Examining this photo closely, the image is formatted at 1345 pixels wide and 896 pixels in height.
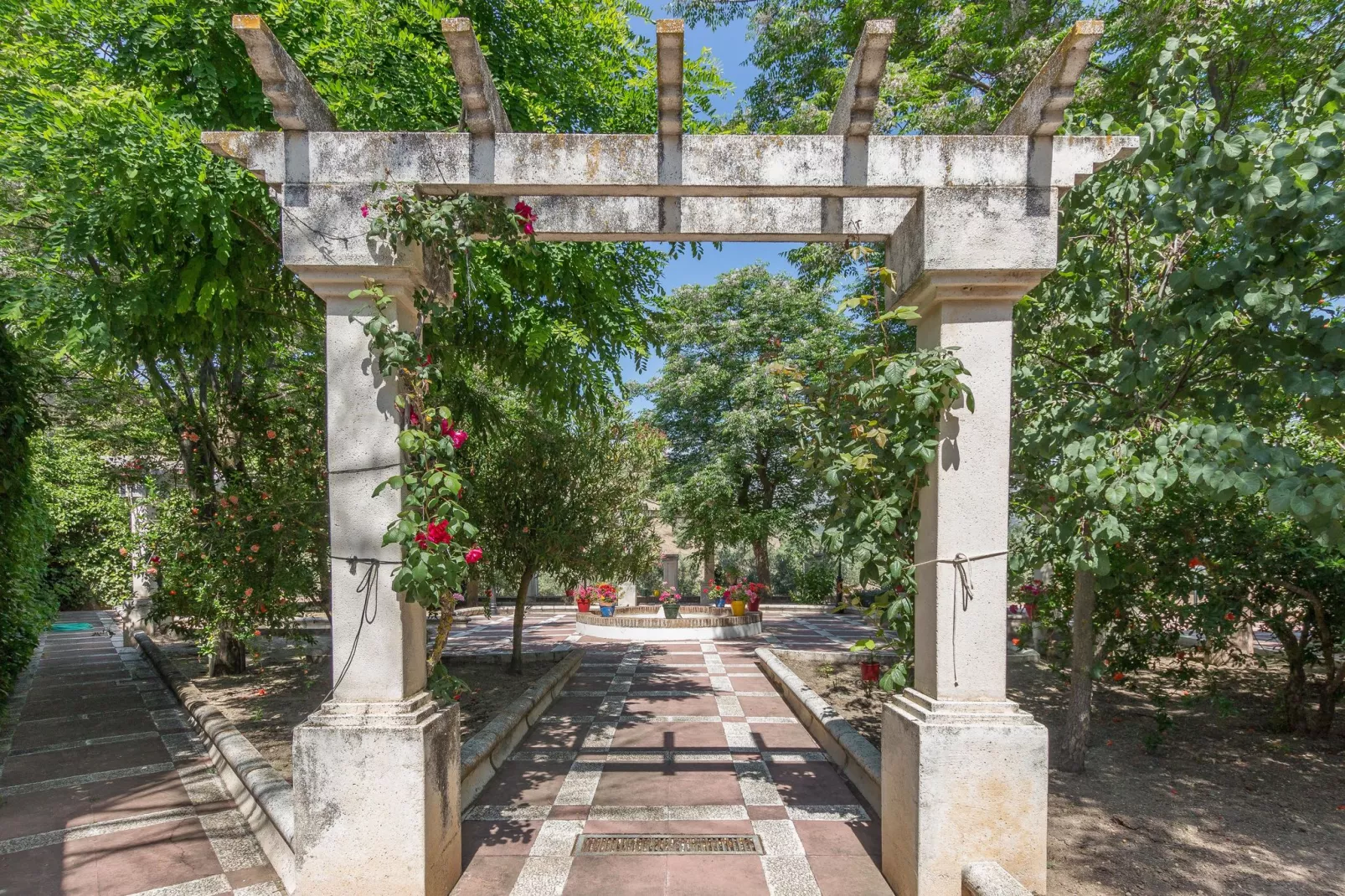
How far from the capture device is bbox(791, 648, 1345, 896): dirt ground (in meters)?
3.78

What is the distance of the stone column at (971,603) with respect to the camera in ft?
→ 10.2

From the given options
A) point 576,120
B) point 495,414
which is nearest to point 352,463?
point 576,120

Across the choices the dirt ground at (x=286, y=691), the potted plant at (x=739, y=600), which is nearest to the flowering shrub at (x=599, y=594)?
the potted plant at (x=739, y=600)

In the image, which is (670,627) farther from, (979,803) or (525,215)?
(525,215)

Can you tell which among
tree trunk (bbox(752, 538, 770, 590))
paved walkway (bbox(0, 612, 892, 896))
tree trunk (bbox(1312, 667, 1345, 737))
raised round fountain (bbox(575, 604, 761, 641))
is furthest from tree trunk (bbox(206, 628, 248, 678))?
tree trunk (bbox(752, 538, 770, 590))

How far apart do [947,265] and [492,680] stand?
26.8 feet

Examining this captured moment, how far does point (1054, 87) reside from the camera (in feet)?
10.00

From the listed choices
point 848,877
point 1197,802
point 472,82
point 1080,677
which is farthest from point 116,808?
point 1197,802

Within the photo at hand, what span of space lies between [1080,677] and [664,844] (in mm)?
3883

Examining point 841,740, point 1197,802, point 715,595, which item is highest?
point 841,740

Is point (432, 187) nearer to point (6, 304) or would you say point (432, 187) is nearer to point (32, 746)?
point (6, 304)

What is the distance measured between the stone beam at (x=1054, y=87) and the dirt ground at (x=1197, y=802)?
394cm

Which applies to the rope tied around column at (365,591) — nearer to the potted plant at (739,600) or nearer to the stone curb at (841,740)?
the stone curb at (841,740)

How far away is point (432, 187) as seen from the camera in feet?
11.1
